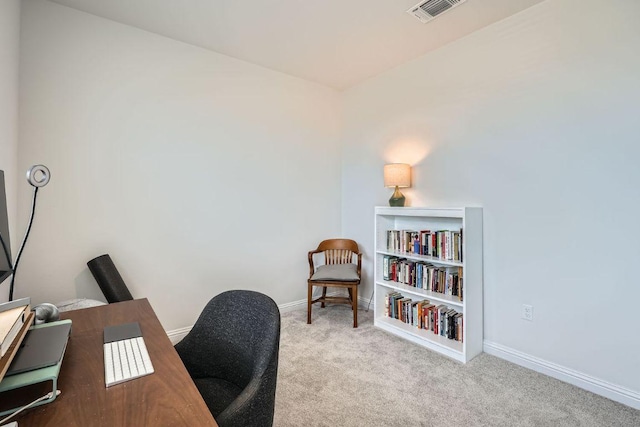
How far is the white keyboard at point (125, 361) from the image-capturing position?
88cm

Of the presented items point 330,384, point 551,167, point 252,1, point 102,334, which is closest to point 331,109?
point 252,1

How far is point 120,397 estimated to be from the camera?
2.56 feet

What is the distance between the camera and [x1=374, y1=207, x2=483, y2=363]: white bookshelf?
7.67ft

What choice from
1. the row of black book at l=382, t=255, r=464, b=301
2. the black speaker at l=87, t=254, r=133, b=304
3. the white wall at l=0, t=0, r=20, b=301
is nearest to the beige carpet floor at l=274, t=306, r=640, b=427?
the row of black book at l=382, t=255, r=464, b=301

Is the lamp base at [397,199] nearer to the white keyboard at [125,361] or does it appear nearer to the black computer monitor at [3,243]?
the white keyboard at [125,361]

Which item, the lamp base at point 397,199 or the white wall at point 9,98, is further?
the lamp base at point 397,199

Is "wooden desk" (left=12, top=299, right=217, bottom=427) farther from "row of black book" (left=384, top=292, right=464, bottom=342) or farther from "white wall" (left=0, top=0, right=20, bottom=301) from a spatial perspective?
"row of black book" (left=384, top=292, right=464, bottom=342)

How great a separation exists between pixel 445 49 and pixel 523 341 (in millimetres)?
2481

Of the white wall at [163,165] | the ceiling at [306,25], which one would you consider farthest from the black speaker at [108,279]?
the ceiling at [306,25]

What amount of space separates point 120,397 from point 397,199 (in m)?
2.58

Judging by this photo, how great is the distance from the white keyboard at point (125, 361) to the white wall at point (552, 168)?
7.99ft

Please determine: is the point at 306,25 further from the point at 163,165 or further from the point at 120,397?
the point at 120,397

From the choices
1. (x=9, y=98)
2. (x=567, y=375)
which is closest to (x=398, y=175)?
(x=567, y=375)

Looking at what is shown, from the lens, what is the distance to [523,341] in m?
2.27
